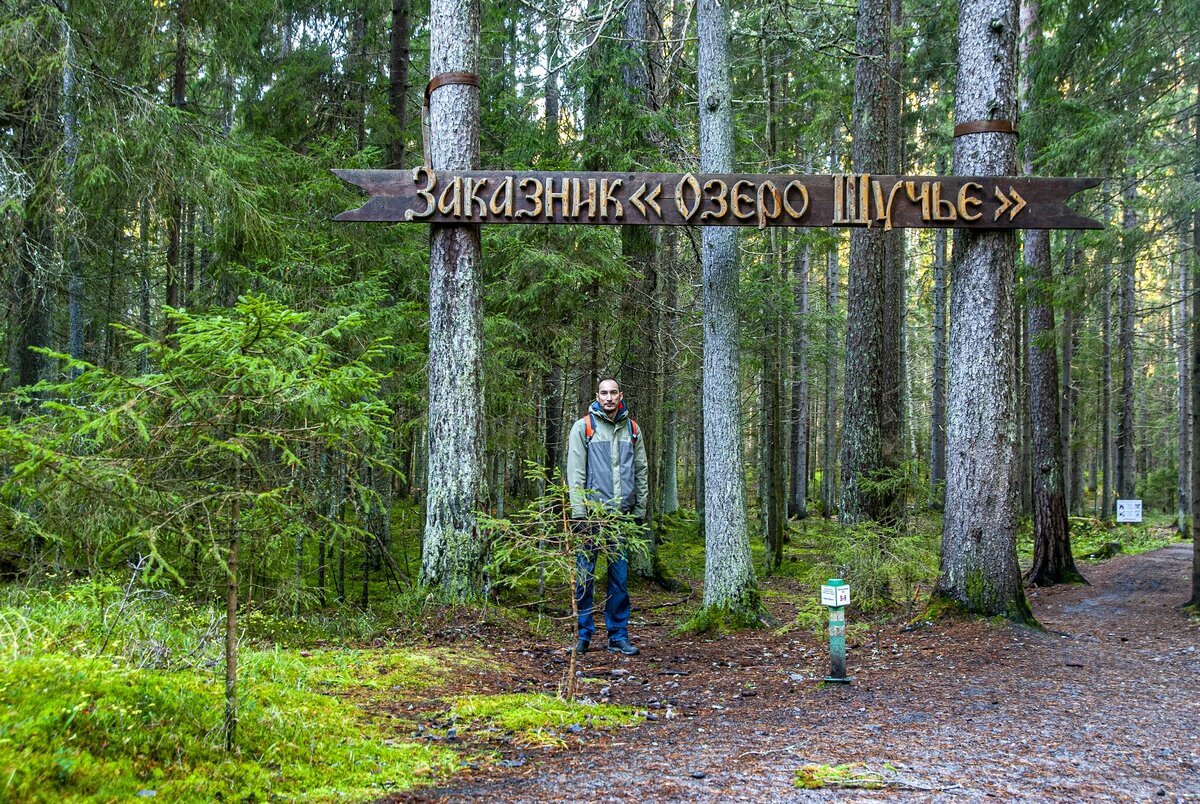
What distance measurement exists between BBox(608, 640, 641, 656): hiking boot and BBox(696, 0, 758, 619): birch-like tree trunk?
1.33m

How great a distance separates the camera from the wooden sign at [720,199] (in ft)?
23.2

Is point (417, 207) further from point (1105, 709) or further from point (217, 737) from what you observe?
point (1105, 709)

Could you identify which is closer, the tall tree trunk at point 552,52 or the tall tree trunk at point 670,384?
the tall tree trunk at point 552,52

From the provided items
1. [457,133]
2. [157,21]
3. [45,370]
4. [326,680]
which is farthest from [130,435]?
[45,370]

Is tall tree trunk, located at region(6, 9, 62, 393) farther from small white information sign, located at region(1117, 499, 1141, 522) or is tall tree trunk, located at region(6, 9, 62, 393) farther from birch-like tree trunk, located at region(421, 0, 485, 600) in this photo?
small white information sign, located at region(1117, 499, 1141, 522)

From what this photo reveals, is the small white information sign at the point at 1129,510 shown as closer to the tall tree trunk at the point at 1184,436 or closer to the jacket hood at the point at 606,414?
the tall tree trunk at the point at 1184,436

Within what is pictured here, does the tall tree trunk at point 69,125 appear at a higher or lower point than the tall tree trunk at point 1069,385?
higher

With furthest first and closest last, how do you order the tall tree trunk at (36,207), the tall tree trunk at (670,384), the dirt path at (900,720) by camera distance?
the tall tree trunk at (670,384) < the tall tree trunk at (36,207) < the dirt path at (900,720)

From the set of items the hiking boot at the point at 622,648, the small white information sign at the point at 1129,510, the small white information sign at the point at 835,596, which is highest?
the small white information sign at the point at 835,596

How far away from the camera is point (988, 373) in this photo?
7.32 m

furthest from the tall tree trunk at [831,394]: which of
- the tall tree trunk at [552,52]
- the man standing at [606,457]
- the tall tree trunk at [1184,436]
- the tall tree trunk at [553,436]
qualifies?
the man standing at [606,457]

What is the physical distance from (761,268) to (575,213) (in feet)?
22.4

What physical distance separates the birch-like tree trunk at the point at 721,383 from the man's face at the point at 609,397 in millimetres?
1519

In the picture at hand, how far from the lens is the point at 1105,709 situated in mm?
5086
